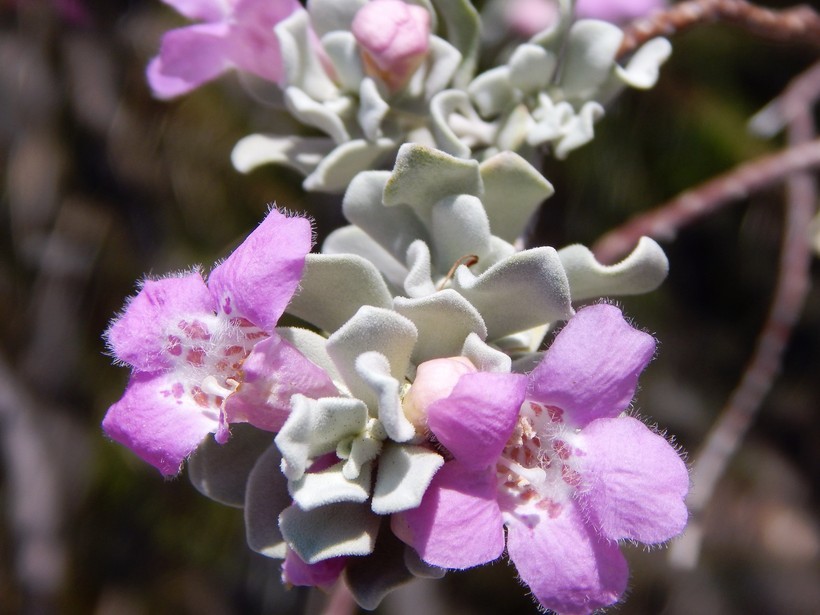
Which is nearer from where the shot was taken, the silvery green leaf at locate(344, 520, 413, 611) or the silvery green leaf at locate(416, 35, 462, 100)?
the silvery green leaf at locate(344, 520, 413, 611)

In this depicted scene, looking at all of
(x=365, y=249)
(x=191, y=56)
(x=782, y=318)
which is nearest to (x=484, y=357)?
(x=365, y=249)

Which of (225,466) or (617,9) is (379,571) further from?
(617,9)

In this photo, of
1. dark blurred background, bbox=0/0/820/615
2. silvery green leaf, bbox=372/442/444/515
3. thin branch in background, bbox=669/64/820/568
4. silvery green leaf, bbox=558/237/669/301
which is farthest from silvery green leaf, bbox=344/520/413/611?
dark blurred background, bbox=0/0/820/615

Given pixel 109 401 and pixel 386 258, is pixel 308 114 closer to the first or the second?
pixel 386 258

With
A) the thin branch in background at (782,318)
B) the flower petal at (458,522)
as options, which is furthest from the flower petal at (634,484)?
the thin branch in background at (782,318)

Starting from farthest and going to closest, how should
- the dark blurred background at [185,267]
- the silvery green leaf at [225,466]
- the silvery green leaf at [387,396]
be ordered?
1. the dark blurred background at [185,267]
2. the silvery green leaf at [225,466]
3. the silvery green leaf at [387,396]

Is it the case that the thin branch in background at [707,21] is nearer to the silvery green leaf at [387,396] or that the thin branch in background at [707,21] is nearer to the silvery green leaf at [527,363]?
the silvery green leaf at [527,363]

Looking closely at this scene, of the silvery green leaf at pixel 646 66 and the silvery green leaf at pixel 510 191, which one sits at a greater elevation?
the silvery green leaf at pixel 646 66

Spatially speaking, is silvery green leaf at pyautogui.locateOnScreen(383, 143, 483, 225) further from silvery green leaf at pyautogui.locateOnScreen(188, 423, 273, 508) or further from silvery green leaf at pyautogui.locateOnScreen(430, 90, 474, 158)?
silvery green leaf at pyautogui.locateOnScreen(188, 423, 273, 508)
